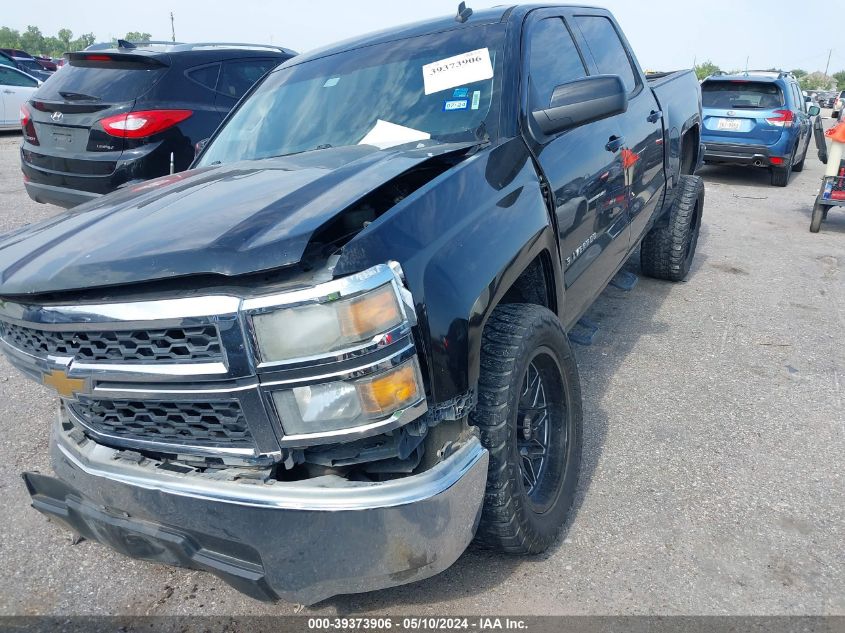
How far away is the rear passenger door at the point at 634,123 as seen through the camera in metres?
3.78

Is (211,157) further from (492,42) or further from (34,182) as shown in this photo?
(34,182)

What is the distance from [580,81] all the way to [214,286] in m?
1.72

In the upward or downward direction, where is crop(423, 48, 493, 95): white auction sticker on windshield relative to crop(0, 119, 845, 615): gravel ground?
upward

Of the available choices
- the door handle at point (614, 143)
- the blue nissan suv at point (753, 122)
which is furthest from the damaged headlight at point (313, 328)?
the blue nissan suv at point (753, 122)

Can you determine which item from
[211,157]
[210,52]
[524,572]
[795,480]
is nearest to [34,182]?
[210,52]

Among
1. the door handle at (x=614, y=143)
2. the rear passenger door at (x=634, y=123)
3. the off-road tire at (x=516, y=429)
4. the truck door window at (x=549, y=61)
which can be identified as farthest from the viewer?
the rear passenger door at (x=634, y=123)

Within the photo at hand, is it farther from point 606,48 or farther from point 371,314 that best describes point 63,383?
point 606,48

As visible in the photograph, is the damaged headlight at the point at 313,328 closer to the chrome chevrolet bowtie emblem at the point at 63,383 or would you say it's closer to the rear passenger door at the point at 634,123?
the chrome chevrolet bowtie emblem at the point at 63,383

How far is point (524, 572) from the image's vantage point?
238 centimetres

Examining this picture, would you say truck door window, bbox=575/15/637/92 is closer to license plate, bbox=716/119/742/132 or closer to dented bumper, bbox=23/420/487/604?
dented bumper, bbox=23/420/487/604

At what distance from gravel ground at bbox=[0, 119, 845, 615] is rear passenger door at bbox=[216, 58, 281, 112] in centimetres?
320

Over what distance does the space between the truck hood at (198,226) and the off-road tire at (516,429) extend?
2.01ft

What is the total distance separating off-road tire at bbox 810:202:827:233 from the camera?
24.3 ft

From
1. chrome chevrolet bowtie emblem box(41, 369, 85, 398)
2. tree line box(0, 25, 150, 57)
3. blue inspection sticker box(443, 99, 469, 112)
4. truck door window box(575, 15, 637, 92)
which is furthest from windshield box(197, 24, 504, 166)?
tree line box(0, 25, 150, 57)
